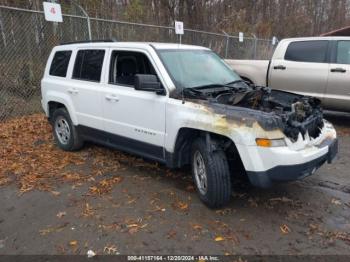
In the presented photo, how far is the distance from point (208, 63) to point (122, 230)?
8.52ft

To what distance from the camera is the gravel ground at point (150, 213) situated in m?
3.43

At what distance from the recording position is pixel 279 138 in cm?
358

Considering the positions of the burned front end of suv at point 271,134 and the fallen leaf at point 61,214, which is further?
the fallen leaf at point 61,214

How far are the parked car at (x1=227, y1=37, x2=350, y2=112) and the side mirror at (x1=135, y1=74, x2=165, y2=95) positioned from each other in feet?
15.1

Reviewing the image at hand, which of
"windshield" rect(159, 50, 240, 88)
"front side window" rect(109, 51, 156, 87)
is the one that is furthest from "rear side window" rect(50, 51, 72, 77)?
"windshield" rect(159, 50, 240, 88)

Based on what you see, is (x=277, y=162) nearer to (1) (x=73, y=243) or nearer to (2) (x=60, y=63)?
(1) (x=73, y=243)

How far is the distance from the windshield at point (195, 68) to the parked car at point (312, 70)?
10.6ft

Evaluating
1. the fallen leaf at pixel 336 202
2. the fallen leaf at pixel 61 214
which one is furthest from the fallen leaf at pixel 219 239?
the fallen leaf at pixel 61 214

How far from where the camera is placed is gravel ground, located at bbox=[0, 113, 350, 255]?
3430mm

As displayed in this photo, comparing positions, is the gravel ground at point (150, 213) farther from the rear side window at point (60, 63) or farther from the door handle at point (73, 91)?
the rear side window at point (60, 63)

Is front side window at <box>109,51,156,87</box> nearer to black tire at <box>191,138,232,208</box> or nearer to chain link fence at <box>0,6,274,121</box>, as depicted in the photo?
black tire at <box>191,138,232,208</box>

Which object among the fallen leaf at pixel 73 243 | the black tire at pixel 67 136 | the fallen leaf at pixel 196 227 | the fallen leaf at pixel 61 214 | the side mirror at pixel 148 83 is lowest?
the fallen leaf at pixel 61 214

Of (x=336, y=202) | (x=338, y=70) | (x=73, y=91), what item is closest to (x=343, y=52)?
(x=338, y=70)

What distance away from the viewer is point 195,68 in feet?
15.9
